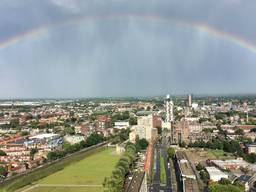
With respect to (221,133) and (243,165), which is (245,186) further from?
(221,133)

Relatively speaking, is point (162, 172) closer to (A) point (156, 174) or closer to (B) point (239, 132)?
(A) point (156, 174)

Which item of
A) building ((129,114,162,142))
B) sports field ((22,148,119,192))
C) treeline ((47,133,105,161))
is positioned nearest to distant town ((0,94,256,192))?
treeline ((47,133,105,161))

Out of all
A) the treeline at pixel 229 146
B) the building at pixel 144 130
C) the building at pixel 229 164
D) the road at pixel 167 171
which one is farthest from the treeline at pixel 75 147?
the building at pixel 229 164

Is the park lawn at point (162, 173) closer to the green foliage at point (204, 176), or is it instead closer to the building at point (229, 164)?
the green foliage at point (204, 176)


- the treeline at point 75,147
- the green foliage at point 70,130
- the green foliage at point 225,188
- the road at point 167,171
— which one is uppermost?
the green foliage at point 225,188

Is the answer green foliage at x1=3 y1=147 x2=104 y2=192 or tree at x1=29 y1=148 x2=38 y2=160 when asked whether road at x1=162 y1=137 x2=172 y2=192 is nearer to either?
green foliage at x1=3 y1=147 x2=104 y2=192

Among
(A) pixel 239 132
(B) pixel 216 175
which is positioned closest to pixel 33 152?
(B) pixel 216 175

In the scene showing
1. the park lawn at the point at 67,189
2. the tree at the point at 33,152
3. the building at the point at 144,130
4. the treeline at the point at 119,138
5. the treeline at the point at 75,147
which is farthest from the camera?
the building at the point at 144,130
